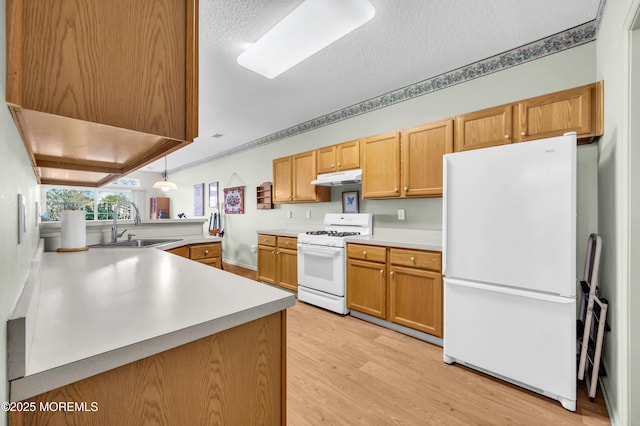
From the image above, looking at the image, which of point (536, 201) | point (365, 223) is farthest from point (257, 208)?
point (536, 201)

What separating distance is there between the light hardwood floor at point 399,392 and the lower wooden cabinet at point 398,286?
24 centimetres

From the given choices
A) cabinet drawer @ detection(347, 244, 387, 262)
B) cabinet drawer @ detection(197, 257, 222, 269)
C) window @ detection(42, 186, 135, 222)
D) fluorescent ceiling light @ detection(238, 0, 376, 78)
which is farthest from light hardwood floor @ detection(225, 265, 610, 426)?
window @ detection(42, 186, 135, 222)

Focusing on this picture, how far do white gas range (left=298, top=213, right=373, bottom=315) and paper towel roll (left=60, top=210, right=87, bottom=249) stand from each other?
6.73 ft

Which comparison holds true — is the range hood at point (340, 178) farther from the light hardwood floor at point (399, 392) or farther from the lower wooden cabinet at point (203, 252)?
the light hardwood floor at point (399, 392)

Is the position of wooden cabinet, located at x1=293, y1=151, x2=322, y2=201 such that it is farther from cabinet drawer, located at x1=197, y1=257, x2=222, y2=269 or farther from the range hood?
cabinet drawer, located at x1=197, y1=257, x2=222, y2=269

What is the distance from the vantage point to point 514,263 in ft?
5.73

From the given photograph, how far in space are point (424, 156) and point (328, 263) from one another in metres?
1.50

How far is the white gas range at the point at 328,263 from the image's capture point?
115 inches

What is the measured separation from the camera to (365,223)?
3.27 m

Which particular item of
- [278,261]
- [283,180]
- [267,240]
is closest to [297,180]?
[283,180]

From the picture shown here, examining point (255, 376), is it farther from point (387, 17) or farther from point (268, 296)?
point (387, 17)

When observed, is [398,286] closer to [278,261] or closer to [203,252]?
[278,261]

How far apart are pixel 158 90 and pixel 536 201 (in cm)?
204

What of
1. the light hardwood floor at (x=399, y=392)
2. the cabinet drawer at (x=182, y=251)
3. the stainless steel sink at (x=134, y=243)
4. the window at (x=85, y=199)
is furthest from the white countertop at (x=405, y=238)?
the window at (x=85, y=199)
